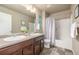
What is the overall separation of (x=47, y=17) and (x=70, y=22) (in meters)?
0.52

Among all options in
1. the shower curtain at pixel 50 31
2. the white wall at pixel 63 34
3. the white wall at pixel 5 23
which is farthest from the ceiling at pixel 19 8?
the white wall at pixel 63 34

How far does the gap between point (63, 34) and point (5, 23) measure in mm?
1301

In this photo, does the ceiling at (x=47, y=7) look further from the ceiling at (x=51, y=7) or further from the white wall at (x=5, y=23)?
the white wall at (x=5, y=23)

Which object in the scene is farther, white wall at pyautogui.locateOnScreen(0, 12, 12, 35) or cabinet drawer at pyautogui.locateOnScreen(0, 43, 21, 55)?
white wall at pyautogui.locateOnScreen(0, 12, 12, 35)

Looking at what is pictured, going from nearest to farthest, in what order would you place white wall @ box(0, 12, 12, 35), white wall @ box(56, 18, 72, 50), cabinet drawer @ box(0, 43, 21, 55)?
cabinet drawer @ box(0, 43, 21, 55) < white wall @ box(0, 12, 12, 35) < white wall @ box(56, 18, 72, 50)

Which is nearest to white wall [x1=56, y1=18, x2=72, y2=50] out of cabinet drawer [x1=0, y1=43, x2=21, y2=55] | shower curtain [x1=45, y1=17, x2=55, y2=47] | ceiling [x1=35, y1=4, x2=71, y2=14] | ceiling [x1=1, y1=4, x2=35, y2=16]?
shower curtain [x1=45, y1=17, x2=55, y2=47]

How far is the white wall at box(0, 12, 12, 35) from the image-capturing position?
1.70 m

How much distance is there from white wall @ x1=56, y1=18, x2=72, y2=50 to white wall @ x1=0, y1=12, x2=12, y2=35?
1072 mm

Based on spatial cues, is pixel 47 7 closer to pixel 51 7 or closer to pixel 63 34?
pixel 51 7

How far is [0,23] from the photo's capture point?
168cm

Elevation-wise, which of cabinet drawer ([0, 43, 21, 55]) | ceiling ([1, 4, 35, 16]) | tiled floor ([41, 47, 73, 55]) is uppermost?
ceiling ([1, 4, 35, 16])

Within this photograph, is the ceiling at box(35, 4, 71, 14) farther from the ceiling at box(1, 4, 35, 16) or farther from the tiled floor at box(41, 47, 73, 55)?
the tiled floor at box(41, 47, 73, 55)

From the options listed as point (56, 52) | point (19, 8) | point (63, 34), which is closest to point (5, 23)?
point (19, 8)
